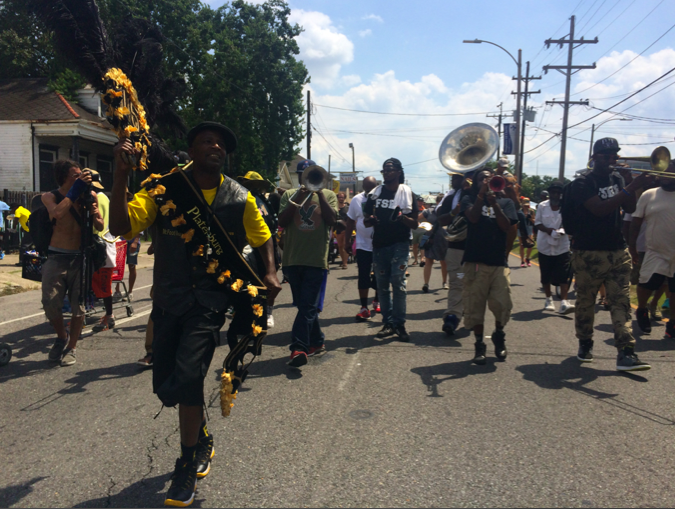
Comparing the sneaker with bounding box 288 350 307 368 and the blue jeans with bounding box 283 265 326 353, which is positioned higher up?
the blue jeans with bounding box 283 265 326 353

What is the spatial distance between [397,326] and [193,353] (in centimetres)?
406

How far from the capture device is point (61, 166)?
5629 millimetres

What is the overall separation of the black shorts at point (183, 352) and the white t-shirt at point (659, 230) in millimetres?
5371

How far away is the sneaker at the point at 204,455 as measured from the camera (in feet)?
10.1

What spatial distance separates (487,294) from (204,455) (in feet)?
11.5

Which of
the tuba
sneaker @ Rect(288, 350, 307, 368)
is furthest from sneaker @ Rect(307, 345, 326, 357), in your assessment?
the tuba

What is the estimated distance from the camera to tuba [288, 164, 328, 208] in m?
5.66

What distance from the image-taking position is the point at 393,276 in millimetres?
6609

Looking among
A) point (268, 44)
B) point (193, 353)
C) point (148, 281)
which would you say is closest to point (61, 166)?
point (193, 353)

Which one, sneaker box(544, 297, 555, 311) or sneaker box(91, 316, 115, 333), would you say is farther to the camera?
sneaker box(544, 297, 555, 311)

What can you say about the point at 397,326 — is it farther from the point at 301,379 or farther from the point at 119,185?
the point at 119,185

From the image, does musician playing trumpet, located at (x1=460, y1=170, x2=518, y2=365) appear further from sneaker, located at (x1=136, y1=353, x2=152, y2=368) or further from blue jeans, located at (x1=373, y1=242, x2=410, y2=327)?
sneaker, located at (x1=136, y1=353, x2=152, y2=368)

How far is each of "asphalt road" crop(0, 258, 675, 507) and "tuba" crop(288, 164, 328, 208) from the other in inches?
68.4

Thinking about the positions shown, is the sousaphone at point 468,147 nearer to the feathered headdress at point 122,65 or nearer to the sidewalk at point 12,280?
the feathered headdress at point 122,65
